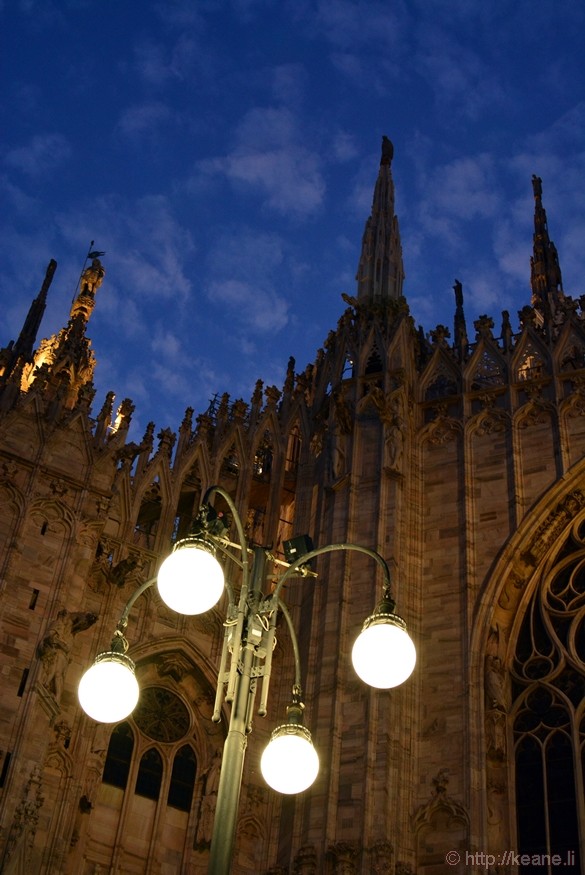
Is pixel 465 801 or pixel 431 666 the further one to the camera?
pixel 431 666

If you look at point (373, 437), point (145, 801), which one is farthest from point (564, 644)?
point (145, 801)

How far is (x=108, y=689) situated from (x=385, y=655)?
2.21 meters

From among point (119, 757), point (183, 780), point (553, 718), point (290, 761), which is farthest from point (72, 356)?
point (290, 761)

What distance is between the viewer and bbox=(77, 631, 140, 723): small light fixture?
29.6 feet

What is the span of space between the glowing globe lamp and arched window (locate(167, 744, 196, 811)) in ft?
35.5


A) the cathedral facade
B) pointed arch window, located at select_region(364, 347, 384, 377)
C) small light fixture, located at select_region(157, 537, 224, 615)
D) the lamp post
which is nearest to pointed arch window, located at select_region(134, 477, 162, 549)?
the cathedral facade

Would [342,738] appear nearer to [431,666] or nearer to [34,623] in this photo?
[431,666]

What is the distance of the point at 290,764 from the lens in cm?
910

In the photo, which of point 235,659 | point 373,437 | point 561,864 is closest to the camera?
point 235,659

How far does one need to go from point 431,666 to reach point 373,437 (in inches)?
199

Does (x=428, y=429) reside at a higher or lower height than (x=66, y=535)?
higher

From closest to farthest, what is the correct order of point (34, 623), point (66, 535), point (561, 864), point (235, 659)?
1. point (235, 659)
2. point (561, 864)
3. point (34, 623)
4. point (66, 535)

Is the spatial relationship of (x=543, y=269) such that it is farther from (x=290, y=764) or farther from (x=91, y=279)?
(x=290, y=764)

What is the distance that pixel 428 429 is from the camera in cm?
2283
